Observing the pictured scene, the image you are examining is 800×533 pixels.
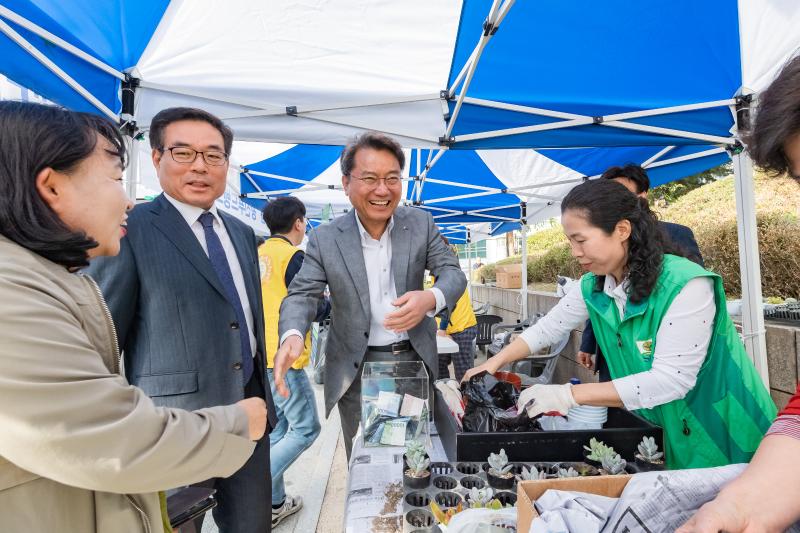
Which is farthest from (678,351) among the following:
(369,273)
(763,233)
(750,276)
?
(763,233)

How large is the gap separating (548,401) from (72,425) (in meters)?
1.32

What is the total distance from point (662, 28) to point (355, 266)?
2296mm

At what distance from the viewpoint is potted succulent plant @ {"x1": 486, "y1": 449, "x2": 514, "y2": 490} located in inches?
45.1

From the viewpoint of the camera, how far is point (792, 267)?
3754 millimetres

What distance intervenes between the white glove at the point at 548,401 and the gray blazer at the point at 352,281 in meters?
0.50

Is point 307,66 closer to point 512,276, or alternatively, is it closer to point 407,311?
point 407,311

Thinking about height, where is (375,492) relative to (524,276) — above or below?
below

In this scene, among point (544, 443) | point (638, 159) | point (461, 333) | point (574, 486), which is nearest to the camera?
point (574, 486)

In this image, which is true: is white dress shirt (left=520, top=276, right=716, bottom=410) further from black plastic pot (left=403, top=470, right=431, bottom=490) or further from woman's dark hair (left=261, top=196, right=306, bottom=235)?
woman's dark hair (left=261, top=196, right=306, bottom=235)

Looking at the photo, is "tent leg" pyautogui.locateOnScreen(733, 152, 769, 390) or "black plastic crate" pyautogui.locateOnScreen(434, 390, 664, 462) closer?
"black plastic crate" pyautogui.locateOnScreen(434, 390, 664, 462)

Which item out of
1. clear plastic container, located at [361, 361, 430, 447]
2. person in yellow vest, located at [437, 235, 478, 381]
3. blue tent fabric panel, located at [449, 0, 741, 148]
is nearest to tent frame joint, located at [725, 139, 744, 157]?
blue tent fabric panel, located at [449, 0, 741, 148]

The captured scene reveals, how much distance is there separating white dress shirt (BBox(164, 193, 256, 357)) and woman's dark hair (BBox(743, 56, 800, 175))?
5.64 feet

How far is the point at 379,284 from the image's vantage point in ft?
6.36

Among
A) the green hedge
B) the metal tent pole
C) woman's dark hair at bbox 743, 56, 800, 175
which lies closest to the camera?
woman's dark hair at bbox 743, 56, 800, 175
